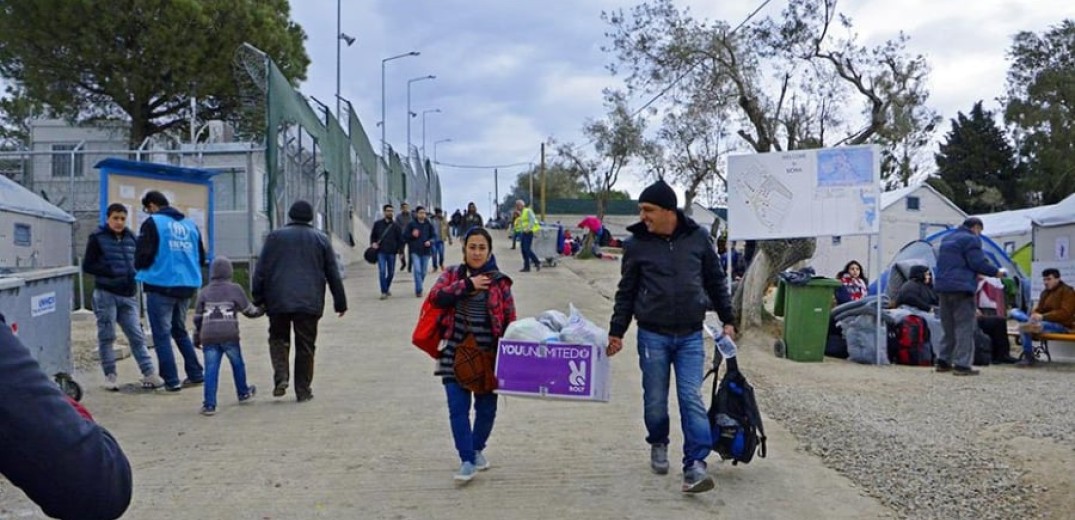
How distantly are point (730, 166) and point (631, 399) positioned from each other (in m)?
4.57

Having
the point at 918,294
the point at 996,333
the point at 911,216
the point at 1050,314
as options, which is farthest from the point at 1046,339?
the point at 911,216

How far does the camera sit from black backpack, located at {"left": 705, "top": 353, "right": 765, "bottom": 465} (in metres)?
5.63

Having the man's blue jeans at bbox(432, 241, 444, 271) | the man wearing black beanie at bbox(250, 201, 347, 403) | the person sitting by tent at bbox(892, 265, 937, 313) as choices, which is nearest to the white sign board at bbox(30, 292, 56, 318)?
the man wearing black beanie at bbox(250, 201, 347, 403)

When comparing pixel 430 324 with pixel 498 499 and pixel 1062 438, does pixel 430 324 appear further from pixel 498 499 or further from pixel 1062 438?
pixel 1062 438

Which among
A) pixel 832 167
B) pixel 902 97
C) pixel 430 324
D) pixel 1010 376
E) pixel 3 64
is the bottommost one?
pixel 1010 376

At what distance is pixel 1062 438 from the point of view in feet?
21.6

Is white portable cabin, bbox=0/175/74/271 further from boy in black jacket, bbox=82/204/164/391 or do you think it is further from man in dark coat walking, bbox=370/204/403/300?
man in dark coat walking, bbox=370/204/403/300

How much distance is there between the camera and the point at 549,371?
5.38 m

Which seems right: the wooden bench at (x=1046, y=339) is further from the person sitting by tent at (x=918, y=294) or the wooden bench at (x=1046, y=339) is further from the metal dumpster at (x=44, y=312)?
the metal dumpster at (x=44, y=312)

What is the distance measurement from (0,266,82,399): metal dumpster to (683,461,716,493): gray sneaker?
412cm

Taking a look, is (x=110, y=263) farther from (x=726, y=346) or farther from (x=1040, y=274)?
(x=1040, y=274)

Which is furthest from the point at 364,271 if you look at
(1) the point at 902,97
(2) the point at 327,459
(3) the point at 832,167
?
(2) the point at 327,459

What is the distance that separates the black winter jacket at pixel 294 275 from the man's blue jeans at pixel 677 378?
11.0ft

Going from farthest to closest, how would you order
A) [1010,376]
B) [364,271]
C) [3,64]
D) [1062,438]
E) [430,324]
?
[3,64] < [364,271] < [1010,376] < [1062,438] < [430,324]
